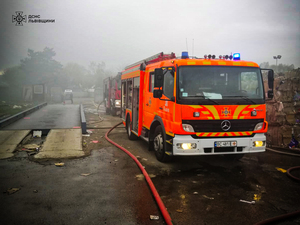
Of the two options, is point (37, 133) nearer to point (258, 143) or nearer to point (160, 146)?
point (160, 146)

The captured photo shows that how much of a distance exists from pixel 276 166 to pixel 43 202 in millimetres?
5303

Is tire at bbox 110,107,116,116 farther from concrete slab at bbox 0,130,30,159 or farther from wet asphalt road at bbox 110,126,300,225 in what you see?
wet asphalt road at bbox 110,126,300,225

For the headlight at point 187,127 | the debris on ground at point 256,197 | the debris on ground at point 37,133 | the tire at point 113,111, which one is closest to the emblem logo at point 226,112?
the headlight at point 187,127

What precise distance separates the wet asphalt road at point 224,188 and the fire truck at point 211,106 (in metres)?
0.52

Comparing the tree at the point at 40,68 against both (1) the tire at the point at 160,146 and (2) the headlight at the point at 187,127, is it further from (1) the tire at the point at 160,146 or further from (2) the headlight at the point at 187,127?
(2) the headlight at the point at 187,127

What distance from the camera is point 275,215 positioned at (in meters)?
3.83

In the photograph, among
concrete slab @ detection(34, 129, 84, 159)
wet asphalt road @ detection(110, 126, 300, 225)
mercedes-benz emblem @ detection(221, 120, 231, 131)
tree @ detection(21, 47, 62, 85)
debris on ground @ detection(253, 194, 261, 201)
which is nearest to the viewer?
wet asphalt road @ detection(110, 126, 300, 225)

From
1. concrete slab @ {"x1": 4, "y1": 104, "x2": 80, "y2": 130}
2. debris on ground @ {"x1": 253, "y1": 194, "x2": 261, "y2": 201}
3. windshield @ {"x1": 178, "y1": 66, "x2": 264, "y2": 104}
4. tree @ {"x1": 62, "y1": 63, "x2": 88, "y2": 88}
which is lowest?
debris on ground @ {"x1": 253, "y1": 194, "x2": 261, "y2": 201}

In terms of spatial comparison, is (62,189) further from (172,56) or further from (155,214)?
(172,56)

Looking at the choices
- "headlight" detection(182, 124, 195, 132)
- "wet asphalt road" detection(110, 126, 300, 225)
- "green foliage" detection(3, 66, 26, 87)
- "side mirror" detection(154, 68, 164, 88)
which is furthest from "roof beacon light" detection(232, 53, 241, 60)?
"green foliage" detection(3, 66, 26, 87)

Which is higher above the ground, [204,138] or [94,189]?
[204,138]

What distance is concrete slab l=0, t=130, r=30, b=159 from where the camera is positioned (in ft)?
23.7

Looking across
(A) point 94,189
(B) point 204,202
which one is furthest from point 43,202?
(B) point 204,202

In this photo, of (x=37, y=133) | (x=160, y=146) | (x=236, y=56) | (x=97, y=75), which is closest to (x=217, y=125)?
(x=160, y=146)
